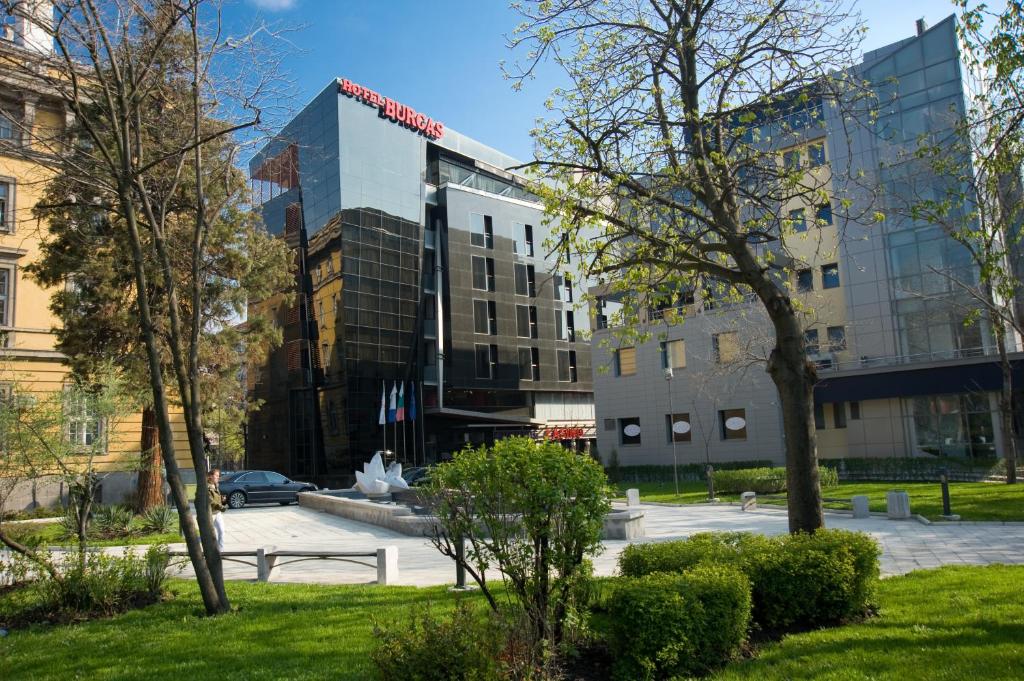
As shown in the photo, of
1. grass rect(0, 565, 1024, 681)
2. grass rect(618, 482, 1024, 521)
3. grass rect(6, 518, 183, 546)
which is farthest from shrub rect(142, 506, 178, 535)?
grass rect(618, 482, 1024, 521)

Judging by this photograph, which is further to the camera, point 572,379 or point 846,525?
point 572,379

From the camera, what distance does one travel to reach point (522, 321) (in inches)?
2205

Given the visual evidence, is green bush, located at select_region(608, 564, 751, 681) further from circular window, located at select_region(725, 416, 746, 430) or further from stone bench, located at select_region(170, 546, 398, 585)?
circular window, located at select_region(725, 416, 746, 430)

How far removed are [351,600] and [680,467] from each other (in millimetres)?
31921

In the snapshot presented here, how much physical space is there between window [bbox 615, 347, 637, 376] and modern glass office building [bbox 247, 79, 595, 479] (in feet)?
32.8

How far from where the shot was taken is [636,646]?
5156mm

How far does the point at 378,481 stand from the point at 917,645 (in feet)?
71.2

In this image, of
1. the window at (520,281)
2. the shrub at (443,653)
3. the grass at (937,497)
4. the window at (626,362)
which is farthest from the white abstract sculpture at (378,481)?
the window at (520,281)

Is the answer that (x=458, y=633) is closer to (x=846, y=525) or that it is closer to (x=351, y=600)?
(x=351, y=600)

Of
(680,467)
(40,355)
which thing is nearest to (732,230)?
(40,355)

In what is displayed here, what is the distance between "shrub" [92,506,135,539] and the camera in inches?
670

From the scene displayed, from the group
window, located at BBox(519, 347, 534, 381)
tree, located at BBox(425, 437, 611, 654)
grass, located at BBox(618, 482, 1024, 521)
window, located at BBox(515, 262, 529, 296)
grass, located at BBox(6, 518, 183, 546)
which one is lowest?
grass, located at BBox(618, 482, 1024, 521)

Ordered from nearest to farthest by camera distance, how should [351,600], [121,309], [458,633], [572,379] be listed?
1. [458,633]
2. [351,600]
3. [121,309]
4. [572,379]

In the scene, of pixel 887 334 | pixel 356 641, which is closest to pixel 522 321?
pixel 887 334
